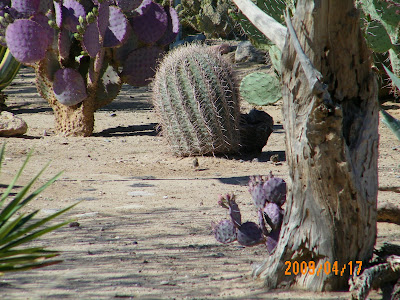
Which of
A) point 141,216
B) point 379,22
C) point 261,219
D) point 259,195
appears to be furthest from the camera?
point 379,22

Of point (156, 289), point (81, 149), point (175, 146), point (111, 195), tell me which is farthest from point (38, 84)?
point (156, 289)

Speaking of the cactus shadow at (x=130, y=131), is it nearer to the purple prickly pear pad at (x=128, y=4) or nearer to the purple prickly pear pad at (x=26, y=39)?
the purple prickly pear pad at (x=26, y=39)

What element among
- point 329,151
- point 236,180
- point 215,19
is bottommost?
point 236,180

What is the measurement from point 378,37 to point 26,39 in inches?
158

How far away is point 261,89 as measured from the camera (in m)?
7.31

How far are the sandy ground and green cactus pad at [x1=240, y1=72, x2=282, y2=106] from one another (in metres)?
0.44

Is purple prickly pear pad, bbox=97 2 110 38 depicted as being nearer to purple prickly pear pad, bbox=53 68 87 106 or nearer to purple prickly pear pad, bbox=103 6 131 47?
purple prickly pear pad, bbox=103 6 131 47

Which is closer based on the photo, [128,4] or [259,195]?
[259,195]

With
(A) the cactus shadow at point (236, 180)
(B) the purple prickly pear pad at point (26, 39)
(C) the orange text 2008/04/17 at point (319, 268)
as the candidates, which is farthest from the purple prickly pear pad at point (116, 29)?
(C) the orange text 2008/04/17 at point (319, 268)

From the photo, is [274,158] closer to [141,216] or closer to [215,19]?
[141,216]

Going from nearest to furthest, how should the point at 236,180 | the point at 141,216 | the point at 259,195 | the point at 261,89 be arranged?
the point at 259,195, the point at 141,216, the point at 236,180, the point at 261,89

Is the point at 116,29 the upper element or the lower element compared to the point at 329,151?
upper

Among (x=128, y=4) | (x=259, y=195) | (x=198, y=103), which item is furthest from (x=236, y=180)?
(x=128, y=4)

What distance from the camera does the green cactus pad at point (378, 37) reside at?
17.3 ft
